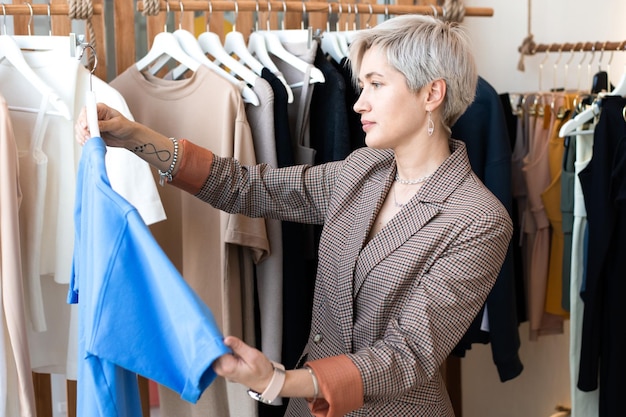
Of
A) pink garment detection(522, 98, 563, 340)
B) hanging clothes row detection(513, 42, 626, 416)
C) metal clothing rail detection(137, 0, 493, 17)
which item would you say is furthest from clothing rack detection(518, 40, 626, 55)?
metal clothing rail detection(137, 0, 493, 17)

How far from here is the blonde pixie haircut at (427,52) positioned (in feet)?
5.49

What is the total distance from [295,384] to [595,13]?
2588mm

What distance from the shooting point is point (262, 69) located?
7.29 ft

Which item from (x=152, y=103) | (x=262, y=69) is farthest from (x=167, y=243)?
(x=262, y=69)

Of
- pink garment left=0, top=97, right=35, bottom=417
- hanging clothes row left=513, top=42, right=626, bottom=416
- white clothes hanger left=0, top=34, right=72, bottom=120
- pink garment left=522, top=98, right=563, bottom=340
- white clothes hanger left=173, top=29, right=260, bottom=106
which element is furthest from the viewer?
pink garment left=522, top=98, right=563, bottom=340

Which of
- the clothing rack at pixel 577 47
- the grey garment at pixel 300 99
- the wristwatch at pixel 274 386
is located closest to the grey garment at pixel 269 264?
the grey garment at pixel 300 99

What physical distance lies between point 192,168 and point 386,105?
1.52 feet

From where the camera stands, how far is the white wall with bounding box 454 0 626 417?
323 centimetres

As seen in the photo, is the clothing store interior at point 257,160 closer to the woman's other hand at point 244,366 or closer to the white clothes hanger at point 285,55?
the white clothes hanger at point 285,55

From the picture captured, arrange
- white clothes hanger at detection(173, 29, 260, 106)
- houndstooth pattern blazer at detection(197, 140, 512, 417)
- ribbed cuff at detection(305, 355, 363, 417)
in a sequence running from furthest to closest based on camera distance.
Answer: white clothes hanger at detection(173, 29, 260, 106)
houndstooth pattern blazer at detection(197, 140, 512, 417)
ribbed cuff at detection(305, 355, 363, 417)

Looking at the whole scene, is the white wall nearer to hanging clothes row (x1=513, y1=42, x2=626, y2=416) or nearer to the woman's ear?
hanging clothes row (x1=513, y1=42, x2=626, y2=416)

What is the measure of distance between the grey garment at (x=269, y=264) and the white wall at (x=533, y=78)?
1.32 meters

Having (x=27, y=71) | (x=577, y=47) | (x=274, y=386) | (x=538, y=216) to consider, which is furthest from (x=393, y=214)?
(x=577, y=47)

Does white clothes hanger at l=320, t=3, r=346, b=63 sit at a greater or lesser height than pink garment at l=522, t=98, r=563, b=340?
greater
